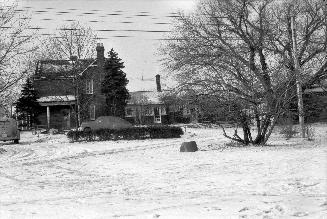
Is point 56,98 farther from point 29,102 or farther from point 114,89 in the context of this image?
point 114,89

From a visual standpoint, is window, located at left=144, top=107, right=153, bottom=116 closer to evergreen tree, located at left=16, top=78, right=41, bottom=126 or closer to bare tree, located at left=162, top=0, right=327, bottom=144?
evergreen tree, located at left=16, top=78, right=41, bottom=126

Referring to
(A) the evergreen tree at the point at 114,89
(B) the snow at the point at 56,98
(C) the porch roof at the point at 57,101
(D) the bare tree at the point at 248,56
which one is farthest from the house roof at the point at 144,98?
(D) the bare tree at the point at 248,56

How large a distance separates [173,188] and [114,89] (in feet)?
137

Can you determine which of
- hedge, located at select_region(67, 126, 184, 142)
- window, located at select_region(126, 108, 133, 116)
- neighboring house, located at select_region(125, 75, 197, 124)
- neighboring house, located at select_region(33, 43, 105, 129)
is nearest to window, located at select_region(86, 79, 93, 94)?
neighboring house, located at select_region(33, 43, 105, 129)

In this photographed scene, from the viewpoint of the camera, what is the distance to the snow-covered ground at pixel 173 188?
24.1 ft

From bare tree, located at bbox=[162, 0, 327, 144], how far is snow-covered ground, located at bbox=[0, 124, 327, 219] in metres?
4.74

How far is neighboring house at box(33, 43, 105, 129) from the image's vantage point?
1587 inches

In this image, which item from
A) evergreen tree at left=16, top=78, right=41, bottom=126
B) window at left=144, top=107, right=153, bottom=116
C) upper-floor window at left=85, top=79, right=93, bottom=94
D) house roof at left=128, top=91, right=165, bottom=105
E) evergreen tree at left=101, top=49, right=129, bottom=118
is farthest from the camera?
house roof at left=128, top=91, right=165, bottom=105

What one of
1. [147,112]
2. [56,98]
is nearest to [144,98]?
[147,112]

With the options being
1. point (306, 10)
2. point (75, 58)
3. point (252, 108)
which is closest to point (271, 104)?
point (252, 108)

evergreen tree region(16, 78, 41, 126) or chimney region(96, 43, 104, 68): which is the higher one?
chimney region(96, 43, 104, 68)

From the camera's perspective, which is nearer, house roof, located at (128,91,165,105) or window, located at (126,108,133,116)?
window, located at (126,108,133,116)

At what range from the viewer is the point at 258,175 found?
10.5 meters

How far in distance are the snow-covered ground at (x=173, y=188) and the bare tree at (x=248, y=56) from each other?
474 cm
